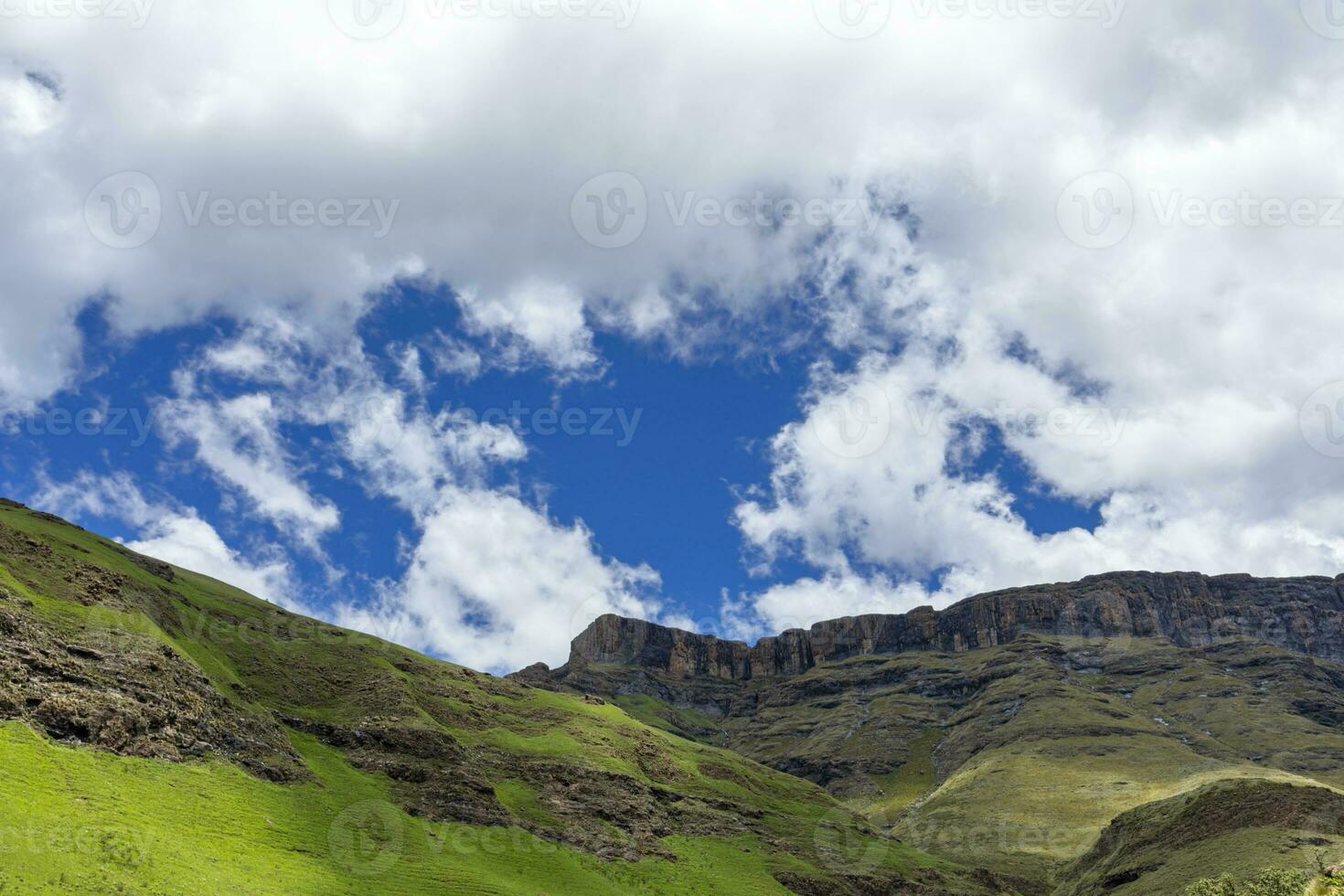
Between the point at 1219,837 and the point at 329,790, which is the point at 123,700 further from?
the point at 1219,837

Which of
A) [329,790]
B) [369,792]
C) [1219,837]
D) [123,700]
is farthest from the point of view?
[369,792]

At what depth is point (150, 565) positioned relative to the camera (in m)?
118

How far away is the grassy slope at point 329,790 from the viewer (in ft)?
159

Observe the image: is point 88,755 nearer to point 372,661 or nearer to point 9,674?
point 9,674

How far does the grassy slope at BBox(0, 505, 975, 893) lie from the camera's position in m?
48.4

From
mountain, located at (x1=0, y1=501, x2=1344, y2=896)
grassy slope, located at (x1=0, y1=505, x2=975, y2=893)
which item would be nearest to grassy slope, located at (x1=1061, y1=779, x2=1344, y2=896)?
mountain, located at (x1=0, y1=501, x2=1344, y2=896)

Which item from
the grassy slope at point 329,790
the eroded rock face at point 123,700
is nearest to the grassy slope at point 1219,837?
the grassy slope at point 329,790

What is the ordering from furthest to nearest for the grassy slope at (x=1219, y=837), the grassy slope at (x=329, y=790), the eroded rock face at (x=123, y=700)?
the grassy slope at (x=1219, y=837)
the eroded rock face at (x=123, y=700)
the grassy slope at (x=329, y=790)

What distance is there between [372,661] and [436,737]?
28157mm

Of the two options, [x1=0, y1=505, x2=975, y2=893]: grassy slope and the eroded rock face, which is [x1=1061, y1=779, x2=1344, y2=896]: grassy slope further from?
the eroded rock face

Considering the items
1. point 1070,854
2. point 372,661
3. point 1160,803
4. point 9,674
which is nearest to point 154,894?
point 9,674

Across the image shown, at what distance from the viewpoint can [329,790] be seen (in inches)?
2953

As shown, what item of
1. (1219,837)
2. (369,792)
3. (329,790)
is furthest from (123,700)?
(1219,837)

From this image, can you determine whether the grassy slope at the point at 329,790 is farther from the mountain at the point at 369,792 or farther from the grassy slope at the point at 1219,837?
the grassy slope at the point at 1219,837
